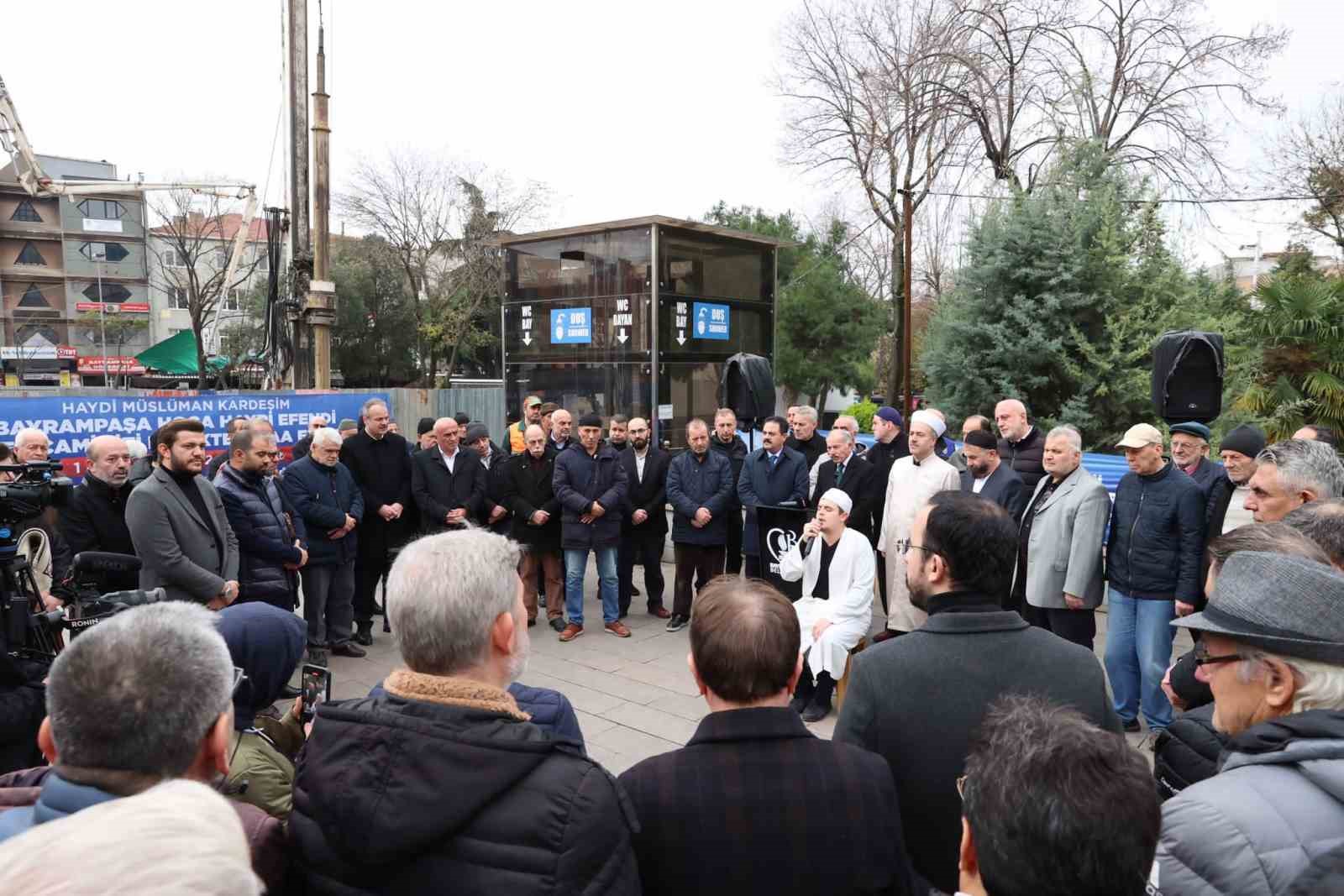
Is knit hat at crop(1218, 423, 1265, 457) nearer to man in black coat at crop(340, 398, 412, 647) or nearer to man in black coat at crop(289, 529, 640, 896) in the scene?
man in black coat at crop(289, 529, 640, 896)

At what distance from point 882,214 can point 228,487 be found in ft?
66.7

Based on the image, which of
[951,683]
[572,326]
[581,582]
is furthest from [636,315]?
[951,683]

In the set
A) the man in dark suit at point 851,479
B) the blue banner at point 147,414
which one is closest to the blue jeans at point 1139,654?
the man in dark suit at point 851,479

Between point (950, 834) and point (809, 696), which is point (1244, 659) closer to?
point (950, 834)

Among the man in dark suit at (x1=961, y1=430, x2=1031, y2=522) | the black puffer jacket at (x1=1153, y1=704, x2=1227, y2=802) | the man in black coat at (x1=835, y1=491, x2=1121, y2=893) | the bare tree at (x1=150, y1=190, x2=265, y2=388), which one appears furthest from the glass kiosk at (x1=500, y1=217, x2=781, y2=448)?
the bare tree at (x1=150, y1=190, x2=265, y2=388)

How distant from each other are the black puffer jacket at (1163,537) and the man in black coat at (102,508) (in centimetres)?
586

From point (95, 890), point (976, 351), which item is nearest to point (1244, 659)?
point (95, 890)

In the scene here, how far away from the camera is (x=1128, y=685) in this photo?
5.09 metres

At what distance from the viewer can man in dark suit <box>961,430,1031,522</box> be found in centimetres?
577

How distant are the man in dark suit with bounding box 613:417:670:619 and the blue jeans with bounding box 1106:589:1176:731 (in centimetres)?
395

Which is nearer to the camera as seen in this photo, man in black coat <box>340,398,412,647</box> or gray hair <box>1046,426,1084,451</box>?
gray hair <box>1046,426,1084,451</box>

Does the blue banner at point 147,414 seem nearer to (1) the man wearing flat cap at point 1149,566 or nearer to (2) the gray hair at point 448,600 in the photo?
(2) the gray hair at point 448,600

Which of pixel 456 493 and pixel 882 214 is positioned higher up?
pixel 882 214

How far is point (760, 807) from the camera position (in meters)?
1.66
